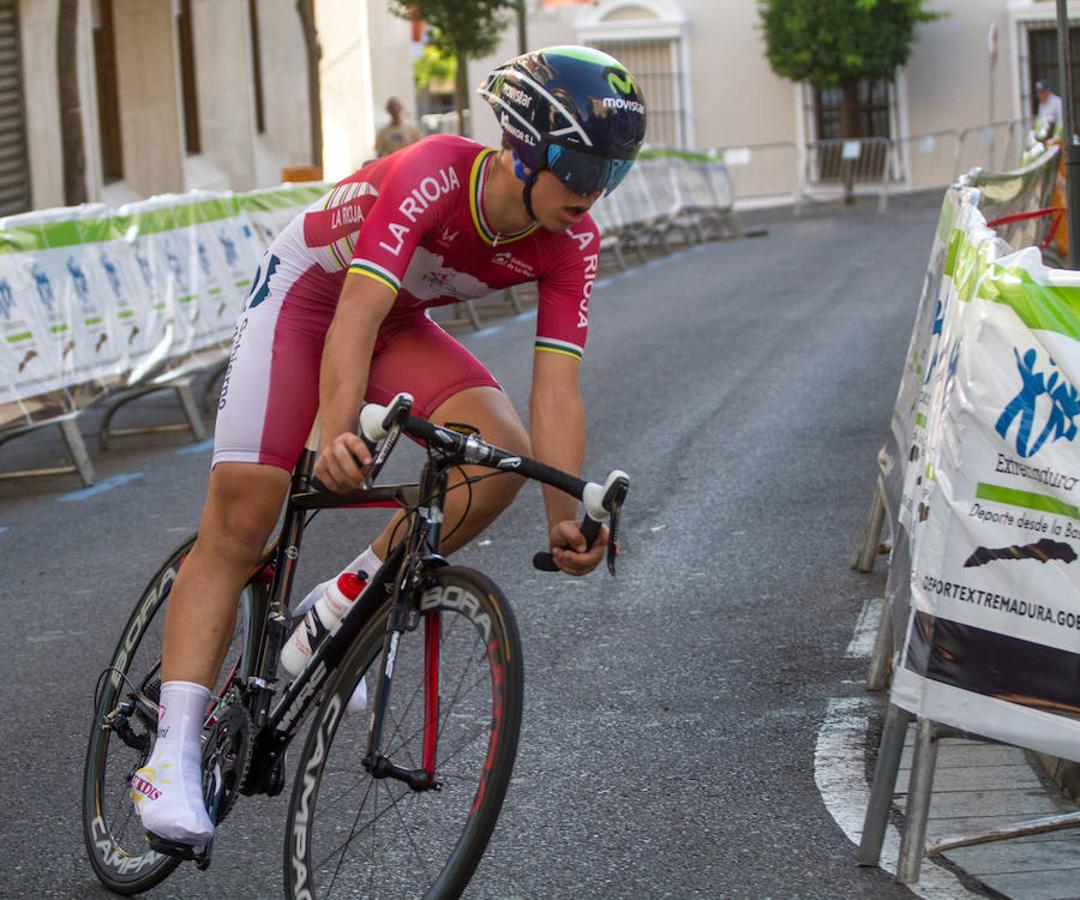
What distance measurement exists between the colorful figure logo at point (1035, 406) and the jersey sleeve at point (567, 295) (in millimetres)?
936

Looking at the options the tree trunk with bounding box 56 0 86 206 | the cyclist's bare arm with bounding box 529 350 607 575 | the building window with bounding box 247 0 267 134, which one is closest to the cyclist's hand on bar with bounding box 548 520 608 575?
the cyclist's bare arm with bounding box 529 350 607 575

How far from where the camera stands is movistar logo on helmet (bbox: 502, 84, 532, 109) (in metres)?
3.65

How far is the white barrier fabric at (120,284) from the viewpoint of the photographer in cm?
1007

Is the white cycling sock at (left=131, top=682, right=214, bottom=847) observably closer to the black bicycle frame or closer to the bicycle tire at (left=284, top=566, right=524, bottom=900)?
the black bicycle frame

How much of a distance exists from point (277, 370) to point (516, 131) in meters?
0.80

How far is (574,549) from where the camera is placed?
3.68 metres

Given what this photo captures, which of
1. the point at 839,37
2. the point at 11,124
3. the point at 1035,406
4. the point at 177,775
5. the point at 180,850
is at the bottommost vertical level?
the point at 180,850

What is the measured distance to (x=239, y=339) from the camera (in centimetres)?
419

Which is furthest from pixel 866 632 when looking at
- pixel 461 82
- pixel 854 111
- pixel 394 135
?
pixel 854 111

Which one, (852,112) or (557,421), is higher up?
(852,112)

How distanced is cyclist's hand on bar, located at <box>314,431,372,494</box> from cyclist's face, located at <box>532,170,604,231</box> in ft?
2.18

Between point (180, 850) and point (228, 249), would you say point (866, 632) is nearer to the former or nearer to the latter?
point (180, 850)

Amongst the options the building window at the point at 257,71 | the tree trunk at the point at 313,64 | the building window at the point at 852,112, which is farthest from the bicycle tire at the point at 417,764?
the building window at the point at 852,112

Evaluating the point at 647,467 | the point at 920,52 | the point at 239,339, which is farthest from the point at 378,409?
the point at 920,52
